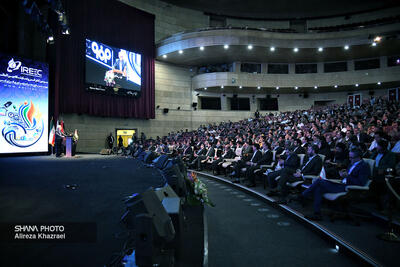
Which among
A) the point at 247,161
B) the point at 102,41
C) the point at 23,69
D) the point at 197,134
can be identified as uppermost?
the point at 102,41

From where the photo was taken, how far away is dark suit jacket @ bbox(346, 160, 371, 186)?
10.1ft

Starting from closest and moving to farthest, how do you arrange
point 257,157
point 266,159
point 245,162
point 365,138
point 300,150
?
point 300,150 → point 266,159 → point 365,138 → point 257,157 → point 245,162

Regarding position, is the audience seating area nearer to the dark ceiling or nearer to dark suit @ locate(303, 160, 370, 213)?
dark suit @ locate(303, 160, 370, 213)

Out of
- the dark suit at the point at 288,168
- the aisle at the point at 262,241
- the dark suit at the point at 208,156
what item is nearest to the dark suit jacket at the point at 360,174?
the aisle at the point at 262,241

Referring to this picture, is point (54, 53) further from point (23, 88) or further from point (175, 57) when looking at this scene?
point (175, 57)

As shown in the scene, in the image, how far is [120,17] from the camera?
1471cm

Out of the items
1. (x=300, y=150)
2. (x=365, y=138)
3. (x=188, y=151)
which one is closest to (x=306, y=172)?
(x=300, y=150)

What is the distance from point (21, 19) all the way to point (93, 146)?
695 centimetres

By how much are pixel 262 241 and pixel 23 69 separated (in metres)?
11.1

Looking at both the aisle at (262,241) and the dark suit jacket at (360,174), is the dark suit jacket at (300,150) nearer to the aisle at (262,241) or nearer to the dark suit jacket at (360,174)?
the aisle at (262,241)

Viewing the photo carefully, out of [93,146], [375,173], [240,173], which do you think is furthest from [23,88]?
[375,173]

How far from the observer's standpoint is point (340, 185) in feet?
10.4

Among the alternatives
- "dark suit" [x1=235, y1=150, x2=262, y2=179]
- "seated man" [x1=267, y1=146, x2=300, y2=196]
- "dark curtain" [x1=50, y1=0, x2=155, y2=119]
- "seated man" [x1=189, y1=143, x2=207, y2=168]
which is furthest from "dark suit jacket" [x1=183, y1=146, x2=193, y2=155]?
"dark curtain" [x1=50, y1=0, x2=155, y2=119]

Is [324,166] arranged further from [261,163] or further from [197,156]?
[197,156]
